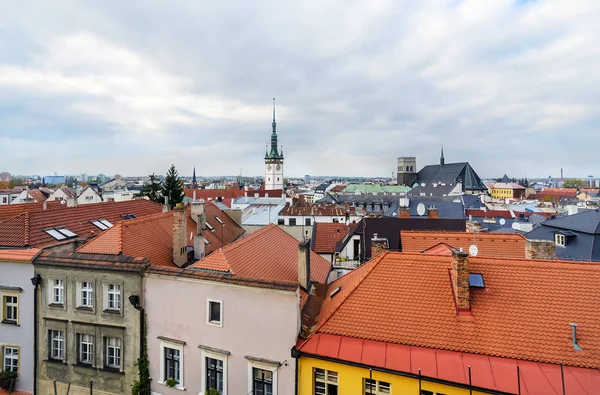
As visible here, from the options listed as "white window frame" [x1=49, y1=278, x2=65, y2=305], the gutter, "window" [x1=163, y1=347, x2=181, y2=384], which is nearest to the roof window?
"white window frame" [x1=49, y1=278, x2=65, y2=305]

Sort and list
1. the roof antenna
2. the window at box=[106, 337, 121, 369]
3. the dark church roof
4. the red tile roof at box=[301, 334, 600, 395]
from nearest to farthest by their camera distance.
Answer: the red tile roof at box=[301, 334, 600, 395] < the roof antenna < the window at box=[106, 337, 121, 369] < the dark church roof

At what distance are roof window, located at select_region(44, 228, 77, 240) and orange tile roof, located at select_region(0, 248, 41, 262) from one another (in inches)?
131

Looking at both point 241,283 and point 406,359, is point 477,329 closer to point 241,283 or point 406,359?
point 406,359

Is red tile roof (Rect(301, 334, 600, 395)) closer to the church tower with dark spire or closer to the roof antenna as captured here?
the roof antenna

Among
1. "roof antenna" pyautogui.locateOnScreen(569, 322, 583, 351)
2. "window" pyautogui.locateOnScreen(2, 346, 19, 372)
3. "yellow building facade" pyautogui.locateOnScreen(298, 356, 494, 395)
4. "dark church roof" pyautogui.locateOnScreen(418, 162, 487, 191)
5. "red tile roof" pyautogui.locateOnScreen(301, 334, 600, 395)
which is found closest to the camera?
"red tile roof" pyautogui.locateOnScreen(301, 334, 600, 395)

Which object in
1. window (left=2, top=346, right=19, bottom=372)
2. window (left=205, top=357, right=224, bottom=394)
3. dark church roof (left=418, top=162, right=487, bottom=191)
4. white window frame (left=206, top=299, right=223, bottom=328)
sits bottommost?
window (left=2, top=346, right=19, bottom=372)

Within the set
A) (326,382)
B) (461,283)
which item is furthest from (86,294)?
(461,283)

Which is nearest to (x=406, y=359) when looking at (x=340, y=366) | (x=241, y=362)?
(x=340, y=366)

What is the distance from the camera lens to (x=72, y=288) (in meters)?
16.1

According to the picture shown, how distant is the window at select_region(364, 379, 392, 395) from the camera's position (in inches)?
454

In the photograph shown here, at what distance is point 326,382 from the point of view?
1226 centimetres

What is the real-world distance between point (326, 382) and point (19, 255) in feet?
50.4

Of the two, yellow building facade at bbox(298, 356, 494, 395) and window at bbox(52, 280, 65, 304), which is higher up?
window at bbox(52, 280, 65, 304)

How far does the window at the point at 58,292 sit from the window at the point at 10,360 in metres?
3.58
